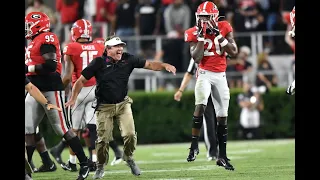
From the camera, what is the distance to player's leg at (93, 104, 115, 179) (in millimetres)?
10141

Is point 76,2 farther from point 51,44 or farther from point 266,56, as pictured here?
point 51,44

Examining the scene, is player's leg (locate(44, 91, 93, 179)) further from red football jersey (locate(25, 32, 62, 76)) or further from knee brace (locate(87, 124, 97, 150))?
knee brace (locate(87, 124, 97, 150))

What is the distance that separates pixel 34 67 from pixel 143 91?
8109mm

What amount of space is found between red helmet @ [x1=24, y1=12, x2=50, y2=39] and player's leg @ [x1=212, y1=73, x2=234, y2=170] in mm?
2234

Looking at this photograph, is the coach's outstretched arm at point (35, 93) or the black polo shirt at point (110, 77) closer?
the coach's outstretched arm at point (35, 93)

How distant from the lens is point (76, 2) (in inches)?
758

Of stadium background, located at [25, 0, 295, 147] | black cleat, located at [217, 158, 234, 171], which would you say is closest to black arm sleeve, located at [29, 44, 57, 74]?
black cleat, located at [217, 158, 234, 171]

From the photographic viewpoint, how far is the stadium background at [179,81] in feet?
59.0

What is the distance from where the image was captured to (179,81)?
61.1ft

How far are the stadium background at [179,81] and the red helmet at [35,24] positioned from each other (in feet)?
22.4

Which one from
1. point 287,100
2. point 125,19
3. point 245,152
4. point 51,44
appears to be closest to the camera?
point 51,44

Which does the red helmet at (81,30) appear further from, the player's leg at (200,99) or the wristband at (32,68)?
the player's leg at (200,99)

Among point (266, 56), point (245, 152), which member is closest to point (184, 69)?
point (266, 56)

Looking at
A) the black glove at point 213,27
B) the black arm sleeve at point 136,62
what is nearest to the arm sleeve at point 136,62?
the black arm sleeve at point 136,62
